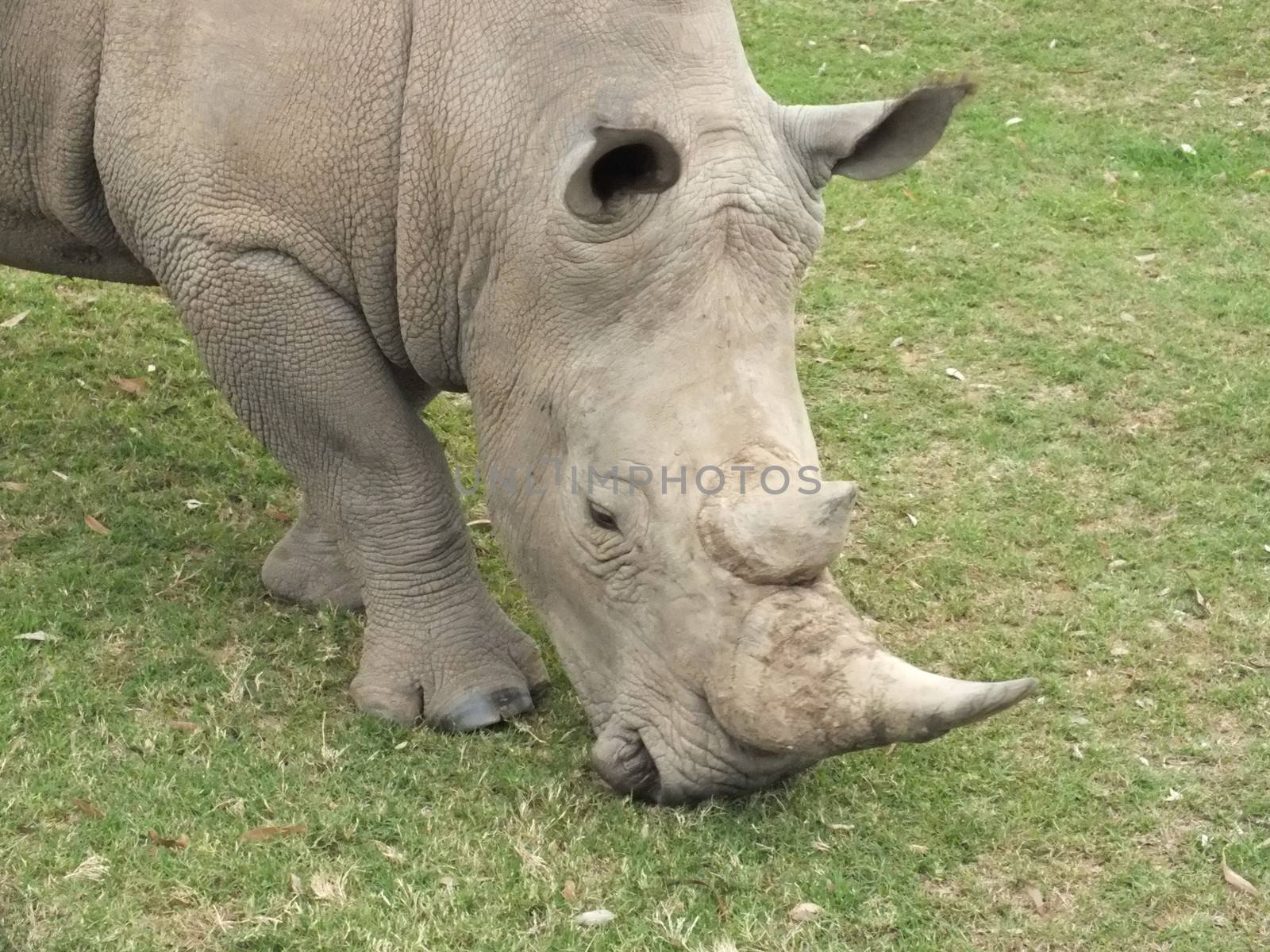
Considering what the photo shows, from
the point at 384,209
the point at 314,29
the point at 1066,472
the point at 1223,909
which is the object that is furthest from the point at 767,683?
the point at 1066,472

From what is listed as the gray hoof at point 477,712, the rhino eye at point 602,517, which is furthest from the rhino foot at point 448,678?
the rhino eye at point 602,517

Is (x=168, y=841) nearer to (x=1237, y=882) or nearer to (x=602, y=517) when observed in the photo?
(x=602, y=517)

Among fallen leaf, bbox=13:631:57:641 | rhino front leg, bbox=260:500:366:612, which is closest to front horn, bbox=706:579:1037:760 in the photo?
rhino front leg, bbox=260:500:366:612

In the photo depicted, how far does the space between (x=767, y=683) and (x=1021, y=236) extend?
560cm

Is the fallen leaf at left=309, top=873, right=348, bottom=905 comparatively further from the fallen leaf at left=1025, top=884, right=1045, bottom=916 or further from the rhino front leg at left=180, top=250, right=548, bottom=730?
the fallen leaf at left=1025, top=884, right=1045, bottom=916

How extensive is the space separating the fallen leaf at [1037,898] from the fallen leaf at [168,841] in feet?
7.52

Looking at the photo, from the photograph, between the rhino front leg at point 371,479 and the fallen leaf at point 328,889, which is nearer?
the fallen leaf at point 328,889

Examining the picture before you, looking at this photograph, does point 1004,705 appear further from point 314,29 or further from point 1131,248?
point 1131,248

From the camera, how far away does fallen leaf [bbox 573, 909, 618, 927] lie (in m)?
4.16

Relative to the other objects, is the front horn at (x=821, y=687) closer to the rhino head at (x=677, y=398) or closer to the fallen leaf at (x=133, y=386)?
the rhino head at (x=677, y=398)

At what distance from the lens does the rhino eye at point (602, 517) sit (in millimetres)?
4312

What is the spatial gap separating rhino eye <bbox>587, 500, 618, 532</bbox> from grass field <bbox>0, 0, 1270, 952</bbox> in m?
0.82

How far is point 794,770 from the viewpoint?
4457 mm

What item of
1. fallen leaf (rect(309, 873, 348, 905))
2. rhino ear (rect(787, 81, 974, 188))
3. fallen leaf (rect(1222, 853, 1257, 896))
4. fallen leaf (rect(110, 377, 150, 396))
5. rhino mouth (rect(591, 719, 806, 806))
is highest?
rhino ear (rect(787, 81, 974, 188))
